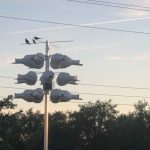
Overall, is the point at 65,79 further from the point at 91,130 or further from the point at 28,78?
the point at 91,130

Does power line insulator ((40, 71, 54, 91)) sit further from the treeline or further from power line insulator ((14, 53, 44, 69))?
the treeline

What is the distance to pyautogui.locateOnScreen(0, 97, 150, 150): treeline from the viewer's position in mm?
118062

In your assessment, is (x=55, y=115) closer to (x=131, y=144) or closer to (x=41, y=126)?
(x=41, y=126)

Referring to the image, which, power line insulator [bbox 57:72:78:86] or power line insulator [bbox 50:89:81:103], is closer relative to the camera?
power line insulator [bbox 50:89:81:103]

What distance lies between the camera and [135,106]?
13400cm

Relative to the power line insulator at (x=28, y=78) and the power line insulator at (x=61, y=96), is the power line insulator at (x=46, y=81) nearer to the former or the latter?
the power line insulator at (x=61, y=96)

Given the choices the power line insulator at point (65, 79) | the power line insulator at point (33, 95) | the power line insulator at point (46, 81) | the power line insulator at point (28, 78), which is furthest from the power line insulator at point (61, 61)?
the power line insulator at point (33, 95)

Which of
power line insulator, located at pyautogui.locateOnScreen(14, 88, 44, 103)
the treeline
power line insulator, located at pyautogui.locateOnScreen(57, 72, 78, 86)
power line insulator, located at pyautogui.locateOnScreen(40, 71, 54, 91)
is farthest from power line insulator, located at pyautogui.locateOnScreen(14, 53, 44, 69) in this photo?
the treeline

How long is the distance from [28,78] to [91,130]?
9615 cm

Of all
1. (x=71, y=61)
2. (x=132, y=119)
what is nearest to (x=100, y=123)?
(x=132, y=119)

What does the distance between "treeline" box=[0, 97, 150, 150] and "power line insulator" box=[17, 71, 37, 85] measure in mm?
79490

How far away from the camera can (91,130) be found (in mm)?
126875

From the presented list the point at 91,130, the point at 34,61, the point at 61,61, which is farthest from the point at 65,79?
the point at 91,130

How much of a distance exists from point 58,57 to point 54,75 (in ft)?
3.28
